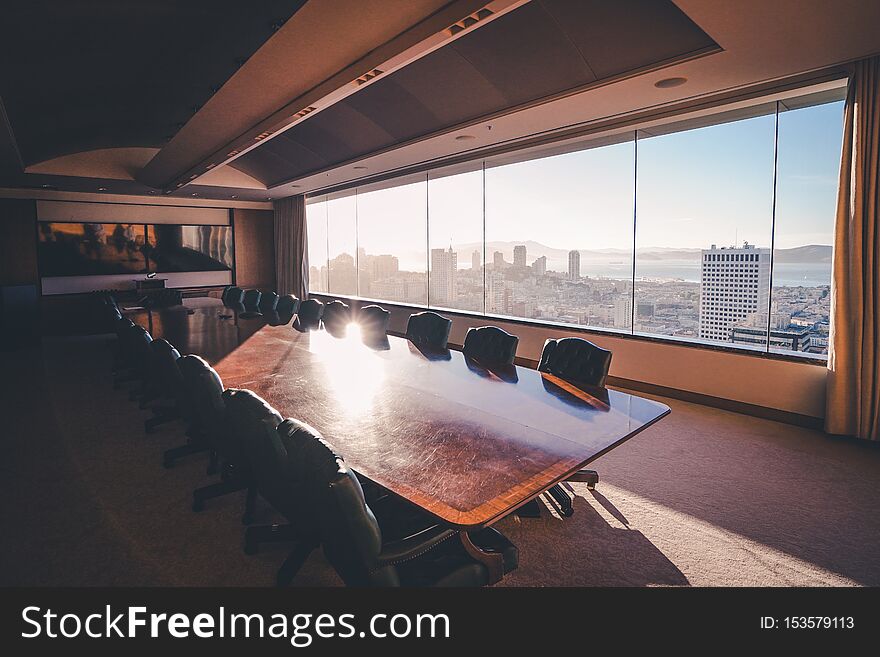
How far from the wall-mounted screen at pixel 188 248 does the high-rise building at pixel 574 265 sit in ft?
26.0

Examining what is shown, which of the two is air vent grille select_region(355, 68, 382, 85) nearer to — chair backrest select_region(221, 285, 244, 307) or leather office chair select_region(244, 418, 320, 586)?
leather office chair select_region(244, 418, 320, 586)

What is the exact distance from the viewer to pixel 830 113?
413 cm

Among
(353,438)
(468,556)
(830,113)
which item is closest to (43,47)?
(353,438)

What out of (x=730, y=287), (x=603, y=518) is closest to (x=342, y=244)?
(x=730, y=287)

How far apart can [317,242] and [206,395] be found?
8.73 m

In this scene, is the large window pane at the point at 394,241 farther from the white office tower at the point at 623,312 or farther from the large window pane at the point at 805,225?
the large window pane at the point at 805,225

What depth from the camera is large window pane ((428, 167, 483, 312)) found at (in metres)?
7.30

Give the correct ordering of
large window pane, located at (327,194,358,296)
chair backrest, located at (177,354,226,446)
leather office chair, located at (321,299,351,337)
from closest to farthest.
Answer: chair backrest, located at (177,354,226,446) → leather office chair, located at (321,299,351,337) → large window pane, located at (327,194,358,296)

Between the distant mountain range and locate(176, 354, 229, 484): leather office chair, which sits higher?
the distant mountain range

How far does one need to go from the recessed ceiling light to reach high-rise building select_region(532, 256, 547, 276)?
108 inches

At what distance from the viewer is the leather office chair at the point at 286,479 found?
66.5 inches

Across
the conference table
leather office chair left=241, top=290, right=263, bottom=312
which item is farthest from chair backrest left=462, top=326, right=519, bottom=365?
leather office chair left=241, top=290, right=263, bottom=312

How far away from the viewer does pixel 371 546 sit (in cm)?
146

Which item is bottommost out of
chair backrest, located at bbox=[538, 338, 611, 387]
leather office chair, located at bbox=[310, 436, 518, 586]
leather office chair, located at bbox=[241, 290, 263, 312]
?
leather office chair, located at bbox=[310, 436, 518, 586]
